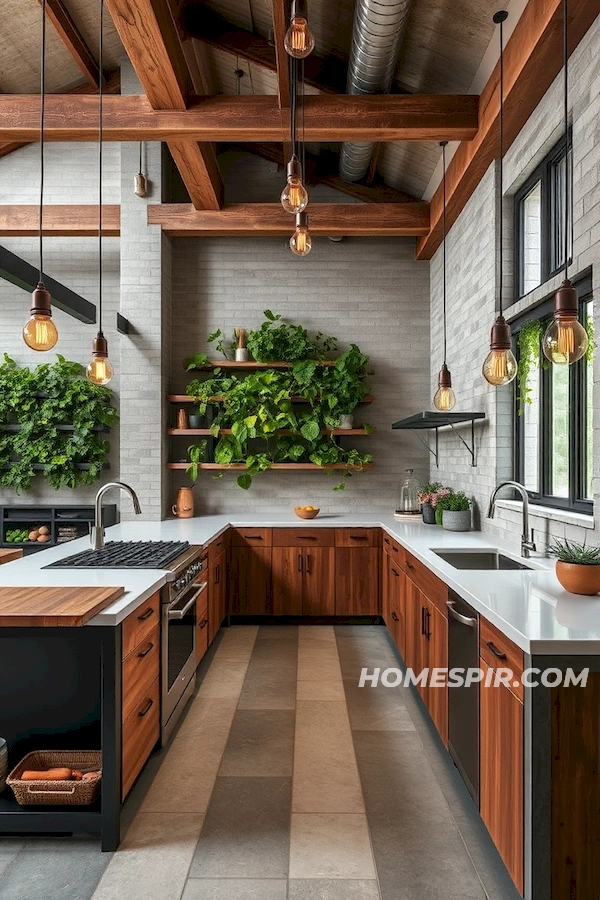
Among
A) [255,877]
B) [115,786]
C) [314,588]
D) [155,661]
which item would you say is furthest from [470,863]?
[314,588]

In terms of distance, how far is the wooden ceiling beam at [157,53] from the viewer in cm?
307

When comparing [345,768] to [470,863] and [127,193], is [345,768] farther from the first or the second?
[127,193]

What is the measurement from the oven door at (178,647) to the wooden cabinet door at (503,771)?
4.89 feet

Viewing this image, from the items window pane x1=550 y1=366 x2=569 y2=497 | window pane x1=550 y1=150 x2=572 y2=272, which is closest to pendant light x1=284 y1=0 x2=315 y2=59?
window pane x1=550 y1=150 x2=572 y2=272

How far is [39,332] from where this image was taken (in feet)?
8.41

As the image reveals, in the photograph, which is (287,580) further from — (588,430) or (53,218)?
(53,218)

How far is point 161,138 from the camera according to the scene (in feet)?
13.1

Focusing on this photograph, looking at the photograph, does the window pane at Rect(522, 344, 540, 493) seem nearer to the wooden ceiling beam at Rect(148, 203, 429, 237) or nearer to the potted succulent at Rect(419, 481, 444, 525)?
the potted succulent at Rect(419, 481, 444, 525)

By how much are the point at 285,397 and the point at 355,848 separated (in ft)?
12.9

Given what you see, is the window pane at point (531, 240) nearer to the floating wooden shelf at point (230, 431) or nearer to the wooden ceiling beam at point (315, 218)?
the wooden ceiling beam at point (315, 218)

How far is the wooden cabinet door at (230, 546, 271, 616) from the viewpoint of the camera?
5.25 metres

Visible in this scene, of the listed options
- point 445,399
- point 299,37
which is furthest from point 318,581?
point 299,37

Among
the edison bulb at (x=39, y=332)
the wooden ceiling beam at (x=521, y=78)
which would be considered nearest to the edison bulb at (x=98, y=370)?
the edison bulb at (x=39, y=332)

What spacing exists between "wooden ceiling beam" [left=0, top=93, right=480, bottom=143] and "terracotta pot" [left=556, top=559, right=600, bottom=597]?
283cm
